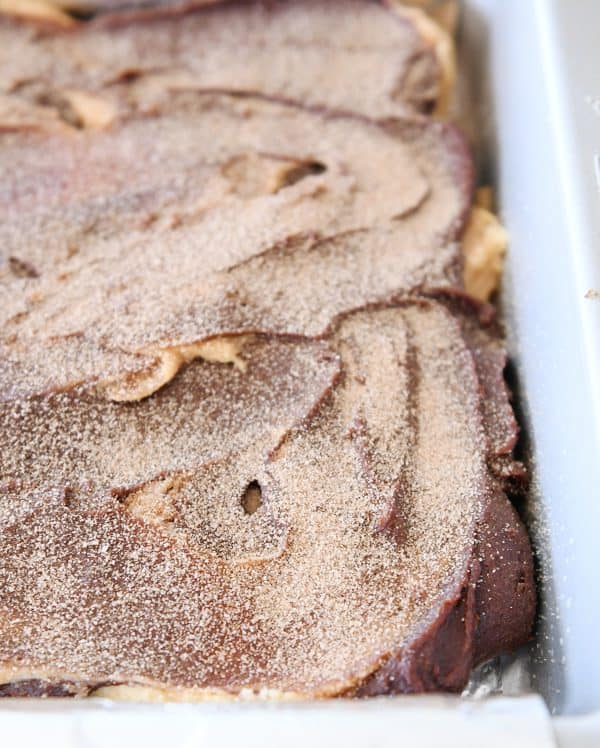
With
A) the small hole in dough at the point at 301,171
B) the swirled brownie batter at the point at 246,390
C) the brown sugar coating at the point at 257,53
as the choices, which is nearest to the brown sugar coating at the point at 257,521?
the swirled brownie batter at the point at 246,390

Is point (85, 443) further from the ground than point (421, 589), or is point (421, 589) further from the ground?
point (85, 443)

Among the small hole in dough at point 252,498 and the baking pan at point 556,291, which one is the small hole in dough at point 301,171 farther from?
the small hole in dough at point 252,498

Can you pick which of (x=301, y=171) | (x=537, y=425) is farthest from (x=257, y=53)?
(x=537, y=425)

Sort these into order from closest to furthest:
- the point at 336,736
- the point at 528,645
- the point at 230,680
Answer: the point at 336,736
the point at 230,680
the point at 528,645

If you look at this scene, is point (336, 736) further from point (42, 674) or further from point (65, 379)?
point (65, 379)

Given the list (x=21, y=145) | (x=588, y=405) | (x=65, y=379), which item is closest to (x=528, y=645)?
(x=588, y=405)
